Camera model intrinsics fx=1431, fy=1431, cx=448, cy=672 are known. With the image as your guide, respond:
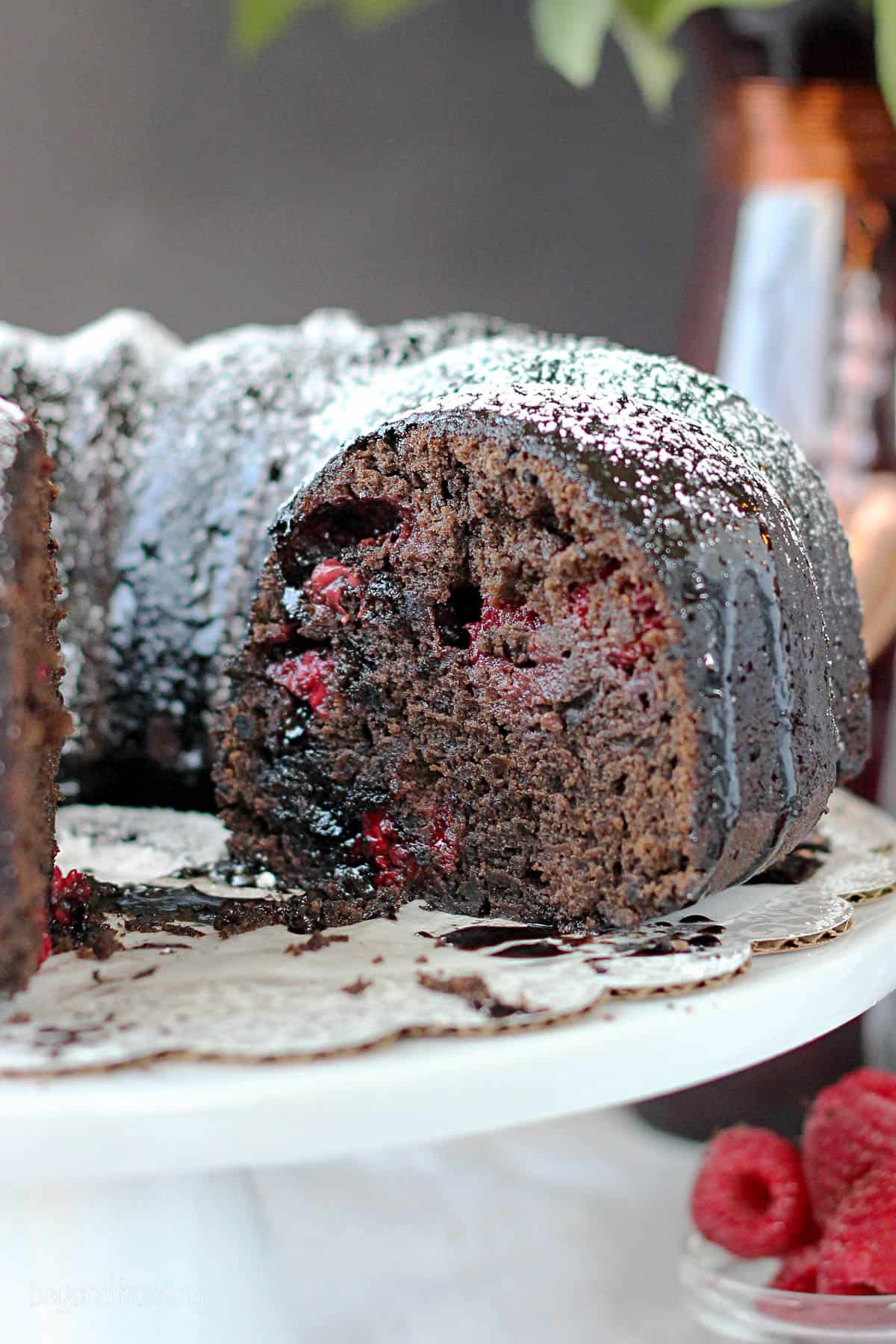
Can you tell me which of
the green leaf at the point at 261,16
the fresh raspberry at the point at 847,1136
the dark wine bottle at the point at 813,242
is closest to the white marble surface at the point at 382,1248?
the dark wine bottle at the point at 813,242

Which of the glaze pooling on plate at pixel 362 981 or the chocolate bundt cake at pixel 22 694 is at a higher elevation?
the chocolate bundt cake at pixel 22 694

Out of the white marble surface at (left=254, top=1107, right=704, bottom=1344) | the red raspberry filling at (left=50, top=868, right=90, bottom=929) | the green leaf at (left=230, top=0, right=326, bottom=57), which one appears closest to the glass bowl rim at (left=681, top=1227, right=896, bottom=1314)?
the white marble surface at (left=254, top=1107, right=704, bottom=1344)

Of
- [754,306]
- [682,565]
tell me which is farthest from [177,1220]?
[754,306]

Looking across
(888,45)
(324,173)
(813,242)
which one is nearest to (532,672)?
(888,45)

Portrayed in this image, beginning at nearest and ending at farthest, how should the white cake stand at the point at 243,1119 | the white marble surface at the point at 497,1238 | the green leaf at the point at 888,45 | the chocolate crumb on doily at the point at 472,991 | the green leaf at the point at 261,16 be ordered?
the white cake stand at the point at 243,1119 → the chocolate crumb on doily at the point at 472,991 → the green leaf at the point at 888,45 → the white marble surface at the point at 497,1238 → the green leaf at the point at 261,16

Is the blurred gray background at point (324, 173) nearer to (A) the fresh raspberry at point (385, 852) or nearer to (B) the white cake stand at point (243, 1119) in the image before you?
(A) the fresh raspberry at point (385, 852)

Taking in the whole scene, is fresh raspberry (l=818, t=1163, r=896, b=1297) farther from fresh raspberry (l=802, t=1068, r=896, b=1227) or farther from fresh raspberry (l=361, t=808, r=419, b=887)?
fresh raspberry (l=361, t=808, r=419, b=887)
